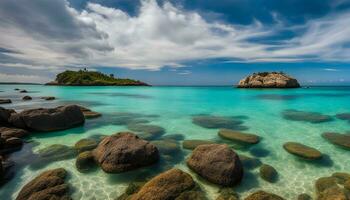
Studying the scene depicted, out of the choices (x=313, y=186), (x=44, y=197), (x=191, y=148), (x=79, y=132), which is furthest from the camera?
(x=79, y=132)

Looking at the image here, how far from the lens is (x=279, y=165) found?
9141mm

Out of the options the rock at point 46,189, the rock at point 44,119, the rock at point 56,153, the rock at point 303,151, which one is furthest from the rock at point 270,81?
the rock at point 46,189

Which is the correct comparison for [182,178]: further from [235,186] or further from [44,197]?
[44,197]

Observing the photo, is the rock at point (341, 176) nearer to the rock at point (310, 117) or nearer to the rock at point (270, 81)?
the rock at point (310, 117)

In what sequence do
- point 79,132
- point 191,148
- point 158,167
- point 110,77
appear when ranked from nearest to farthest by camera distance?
A: 1. point 158,167
2. point 191,148
3. point 79,132
4. point 110,77

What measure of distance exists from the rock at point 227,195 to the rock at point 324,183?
3.04 m

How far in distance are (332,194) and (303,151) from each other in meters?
4.08

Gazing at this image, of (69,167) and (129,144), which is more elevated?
(129,144)

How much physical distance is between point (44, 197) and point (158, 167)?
13.4ft

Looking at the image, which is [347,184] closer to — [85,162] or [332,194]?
[332,194]

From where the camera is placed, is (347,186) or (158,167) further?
(158,167)

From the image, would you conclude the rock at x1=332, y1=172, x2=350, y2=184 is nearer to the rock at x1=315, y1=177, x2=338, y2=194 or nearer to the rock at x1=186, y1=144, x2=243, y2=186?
the rock at x1=315, y1=177, x2=338, y2=194

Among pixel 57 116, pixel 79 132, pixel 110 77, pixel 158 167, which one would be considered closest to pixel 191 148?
pixel 158 167

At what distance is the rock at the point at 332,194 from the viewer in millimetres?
6214
